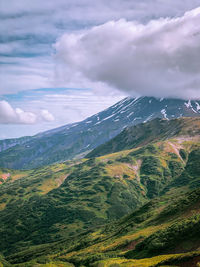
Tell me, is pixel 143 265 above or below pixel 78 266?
above

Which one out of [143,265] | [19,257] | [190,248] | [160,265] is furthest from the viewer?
[19,257]

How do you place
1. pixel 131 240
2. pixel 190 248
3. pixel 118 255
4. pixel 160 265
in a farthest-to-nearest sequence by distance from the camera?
pixel 131 240
pixel 118 255
pixel 190 248
pixel 160 265

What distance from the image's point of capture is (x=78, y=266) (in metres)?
91.2

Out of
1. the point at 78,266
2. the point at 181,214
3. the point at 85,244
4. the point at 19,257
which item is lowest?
the point at 19,257

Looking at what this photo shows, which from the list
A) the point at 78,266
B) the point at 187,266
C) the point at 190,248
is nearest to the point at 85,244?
the point at 78,266

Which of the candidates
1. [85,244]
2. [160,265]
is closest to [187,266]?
[160,265]

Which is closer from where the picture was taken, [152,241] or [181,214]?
[152,241]

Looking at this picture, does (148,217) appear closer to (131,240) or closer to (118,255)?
(131,240)

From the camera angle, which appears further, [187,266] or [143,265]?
[143,265]

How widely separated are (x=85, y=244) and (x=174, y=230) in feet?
282

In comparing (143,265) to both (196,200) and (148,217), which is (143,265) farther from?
(148,217)

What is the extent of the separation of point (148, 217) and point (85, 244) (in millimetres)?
40434

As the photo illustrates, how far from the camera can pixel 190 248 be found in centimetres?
6062

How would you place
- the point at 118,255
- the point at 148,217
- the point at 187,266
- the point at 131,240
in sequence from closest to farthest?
the point at 187,266 → the point at 118,255 → the point at 131,240 → the point at 148,217
